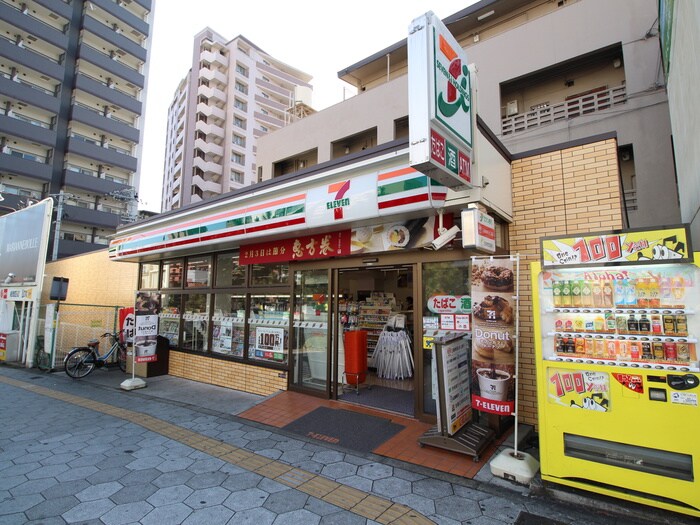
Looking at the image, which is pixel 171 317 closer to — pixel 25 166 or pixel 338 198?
pixel 338 198

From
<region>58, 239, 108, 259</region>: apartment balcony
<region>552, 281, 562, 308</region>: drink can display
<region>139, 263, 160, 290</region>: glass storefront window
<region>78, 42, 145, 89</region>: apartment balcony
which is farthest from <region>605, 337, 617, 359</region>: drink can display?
<region>78, 42, 145, 89</region>: apartment balcony

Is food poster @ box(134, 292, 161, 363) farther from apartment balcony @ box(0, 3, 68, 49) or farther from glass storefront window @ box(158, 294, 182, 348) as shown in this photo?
apartment balcony @ box(0, 3, 68, 49)

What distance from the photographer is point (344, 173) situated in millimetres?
5285

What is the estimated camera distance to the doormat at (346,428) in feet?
15.6

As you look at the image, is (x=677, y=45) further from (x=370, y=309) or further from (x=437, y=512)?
(x=370, y=309)

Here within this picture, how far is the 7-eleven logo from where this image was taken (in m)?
5.27

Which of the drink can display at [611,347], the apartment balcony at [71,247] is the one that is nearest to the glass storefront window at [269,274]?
the drink can display at [611,347]

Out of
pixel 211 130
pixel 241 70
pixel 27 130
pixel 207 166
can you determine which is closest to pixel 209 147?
pixel 211 130

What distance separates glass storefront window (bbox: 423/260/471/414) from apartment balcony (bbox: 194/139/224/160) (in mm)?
46103

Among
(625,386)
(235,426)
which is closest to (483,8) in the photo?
(625,386)

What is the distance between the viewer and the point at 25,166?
28344 millimetres

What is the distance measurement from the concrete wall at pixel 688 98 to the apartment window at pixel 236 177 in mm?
46520

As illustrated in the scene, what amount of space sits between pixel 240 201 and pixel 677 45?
6.74 meters

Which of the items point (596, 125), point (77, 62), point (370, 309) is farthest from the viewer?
point (77, 62)
